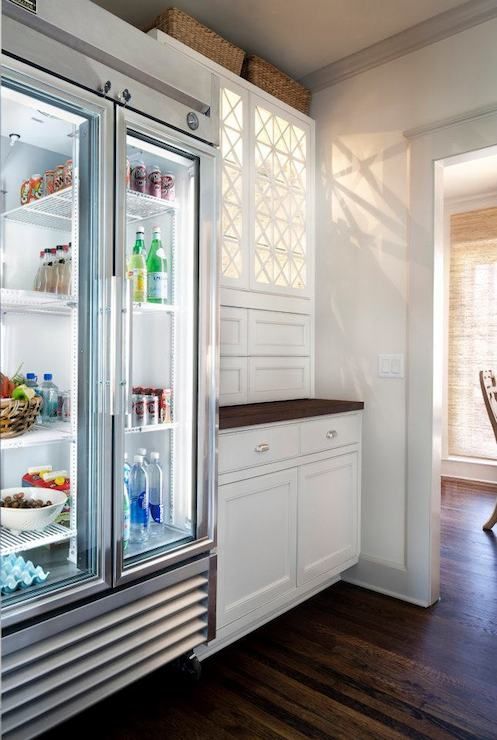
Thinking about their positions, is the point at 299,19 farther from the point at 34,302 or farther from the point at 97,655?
the point at 97,655

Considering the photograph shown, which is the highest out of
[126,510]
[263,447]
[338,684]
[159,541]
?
[263,447]

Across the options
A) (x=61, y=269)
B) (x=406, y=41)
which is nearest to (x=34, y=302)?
(x=61, y=269)

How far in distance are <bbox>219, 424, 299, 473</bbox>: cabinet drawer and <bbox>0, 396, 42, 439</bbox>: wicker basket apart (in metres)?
0.71

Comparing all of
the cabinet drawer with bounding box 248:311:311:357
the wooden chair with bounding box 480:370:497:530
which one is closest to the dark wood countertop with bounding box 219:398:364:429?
the cabinet drawer with bounding box 248:311:311:357

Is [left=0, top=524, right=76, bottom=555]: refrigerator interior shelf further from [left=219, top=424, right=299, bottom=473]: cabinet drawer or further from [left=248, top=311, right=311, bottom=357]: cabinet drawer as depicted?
[left=248, top=311, right=311, bottom=357]: cabinet drawer

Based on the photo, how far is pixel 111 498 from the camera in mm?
1558

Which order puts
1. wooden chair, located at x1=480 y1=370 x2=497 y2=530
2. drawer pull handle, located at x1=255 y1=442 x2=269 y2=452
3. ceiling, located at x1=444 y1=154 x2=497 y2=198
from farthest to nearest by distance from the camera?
ceiling, located at x1=444 y1=154 x2=497 y2=198 → wooden chair, located at x1=480 y1=370 x2=497 y2=530 → drawer pull handle, located at x1=255 y1=442 x2=269 y2=452

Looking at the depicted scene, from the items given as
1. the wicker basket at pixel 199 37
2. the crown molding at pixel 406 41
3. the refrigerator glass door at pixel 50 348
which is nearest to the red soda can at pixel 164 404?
the refrigerator glass door at pixel 50 348

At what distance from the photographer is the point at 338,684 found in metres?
1.92

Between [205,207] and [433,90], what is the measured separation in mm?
1477

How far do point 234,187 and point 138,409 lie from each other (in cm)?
131

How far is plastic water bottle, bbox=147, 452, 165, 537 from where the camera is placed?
1941mm

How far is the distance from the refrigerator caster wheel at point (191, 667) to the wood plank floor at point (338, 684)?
0.04 metres

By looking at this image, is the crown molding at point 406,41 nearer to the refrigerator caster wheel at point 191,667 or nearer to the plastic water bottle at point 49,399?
the plastic water bottle at point 49,399
